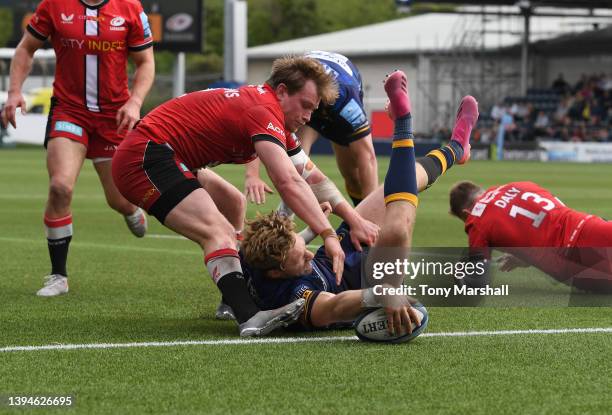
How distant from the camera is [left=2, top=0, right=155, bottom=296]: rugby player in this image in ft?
26.1

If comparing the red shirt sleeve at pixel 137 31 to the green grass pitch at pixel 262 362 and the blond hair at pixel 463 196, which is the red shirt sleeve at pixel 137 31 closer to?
the green grass pitch at pixel 262 362

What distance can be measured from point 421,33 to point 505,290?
4949 centimetres

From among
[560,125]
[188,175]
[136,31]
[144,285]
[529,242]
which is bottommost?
[560,125]

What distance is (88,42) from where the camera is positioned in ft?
26.5

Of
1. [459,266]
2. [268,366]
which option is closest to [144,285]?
[459,266]

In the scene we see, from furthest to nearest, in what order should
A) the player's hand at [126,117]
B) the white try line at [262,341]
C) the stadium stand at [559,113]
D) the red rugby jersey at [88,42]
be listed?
the stadium stand at [559,113] → the red rugby jersey at [88,42] → the player's hand at [126,117] → the white try line at [262,341]

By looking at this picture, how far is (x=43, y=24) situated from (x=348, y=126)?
8.16 feet

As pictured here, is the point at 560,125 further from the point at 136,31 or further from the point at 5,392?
the point at 5,392

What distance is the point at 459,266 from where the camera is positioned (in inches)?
288

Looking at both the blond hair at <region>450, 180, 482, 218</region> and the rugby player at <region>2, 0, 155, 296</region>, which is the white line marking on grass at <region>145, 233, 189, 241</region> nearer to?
the rugby player at <region>2, 0, 155, 296</region>

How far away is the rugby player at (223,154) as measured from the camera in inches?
230

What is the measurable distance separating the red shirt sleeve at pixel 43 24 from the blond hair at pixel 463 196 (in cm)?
295

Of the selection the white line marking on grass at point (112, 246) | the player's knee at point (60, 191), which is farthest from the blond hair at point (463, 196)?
the white line marking on grass at point (112, 246)

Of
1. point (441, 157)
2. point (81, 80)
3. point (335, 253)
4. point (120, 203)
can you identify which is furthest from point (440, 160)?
point (81, 80)
